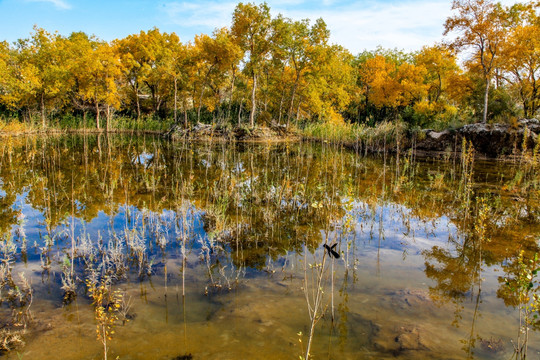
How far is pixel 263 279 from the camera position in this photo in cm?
428

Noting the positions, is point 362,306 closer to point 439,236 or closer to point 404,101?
point 439,236

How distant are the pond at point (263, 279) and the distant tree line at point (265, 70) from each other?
41.6 ft

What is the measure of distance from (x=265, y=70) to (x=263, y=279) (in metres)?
33.6

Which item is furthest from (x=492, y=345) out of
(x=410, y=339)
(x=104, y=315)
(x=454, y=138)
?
(x=454, y=138)

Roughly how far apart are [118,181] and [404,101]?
35.9 metres

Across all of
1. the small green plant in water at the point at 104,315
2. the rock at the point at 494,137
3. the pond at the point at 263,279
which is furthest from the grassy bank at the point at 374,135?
the small green plant in water at the point at 104,315

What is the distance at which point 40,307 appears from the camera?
11.4ft

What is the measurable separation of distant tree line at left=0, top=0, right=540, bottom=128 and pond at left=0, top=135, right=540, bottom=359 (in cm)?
1269

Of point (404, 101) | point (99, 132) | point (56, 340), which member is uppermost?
point (404, 101)

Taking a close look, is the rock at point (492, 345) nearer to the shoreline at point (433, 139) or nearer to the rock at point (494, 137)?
the shoreline at point (433, 139)

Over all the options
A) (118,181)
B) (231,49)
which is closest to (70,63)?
(231,49)

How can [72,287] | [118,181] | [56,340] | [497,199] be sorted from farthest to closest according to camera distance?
[118,181]
[497,199]
[72,287]
[56,340]

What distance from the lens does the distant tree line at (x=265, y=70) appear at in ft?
74.6

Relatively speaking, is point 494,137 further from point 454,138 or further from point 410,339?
point 410,339
